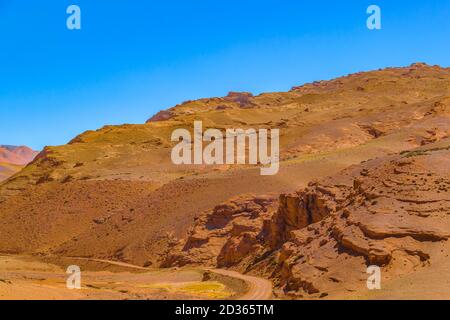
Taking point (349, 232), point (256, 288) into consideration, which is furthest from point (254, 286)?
point (349, 232)

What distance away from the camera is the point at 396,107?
207 ft

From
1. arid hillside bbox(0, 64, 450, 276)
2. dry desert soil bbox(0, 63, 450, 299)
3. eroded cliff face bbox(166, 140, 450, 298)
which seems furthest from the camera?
arid hillside bbox(0, 64, 450, 276)

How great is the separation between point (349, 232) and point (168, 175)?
32.6 metres

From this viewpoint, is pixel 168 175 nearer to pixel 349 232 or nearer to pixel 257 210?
pixel 257 210

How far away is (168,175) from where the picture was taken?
172ft

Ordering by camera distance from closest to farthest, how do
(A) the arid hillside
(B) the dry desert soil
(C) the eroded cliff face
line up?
(C) the eroded cliff face < (B) the dry desert soil < (A) the arid hillside

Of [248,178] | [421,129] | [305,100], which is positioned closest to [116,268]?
[248,178]

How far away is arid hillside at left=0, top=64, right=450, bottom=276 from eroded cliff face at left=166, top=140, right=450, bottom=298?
235 millimetres

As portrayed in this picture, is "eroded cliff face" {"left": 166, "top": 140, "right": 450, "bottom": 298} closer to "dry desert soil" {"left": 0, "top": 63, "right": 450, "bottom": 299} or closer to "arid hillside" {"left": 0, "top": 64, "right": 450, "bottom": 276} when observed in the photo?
"dry desert soil" {"left": 0, "top": 63, "right": 450, "bottom": 299}

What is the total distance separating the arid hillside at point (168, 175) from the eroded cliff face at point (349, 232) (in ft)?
0.77

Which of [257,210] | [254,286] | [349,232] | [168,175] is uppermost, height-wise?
[168,175]

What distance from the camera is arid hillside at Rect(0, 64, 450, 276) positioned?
1483 inches

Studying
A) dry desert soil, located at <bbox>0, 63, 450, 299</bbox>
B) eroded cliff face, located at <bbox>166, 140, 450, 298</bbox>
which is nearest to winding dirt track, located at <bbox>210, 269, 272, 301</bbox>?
dry desert soil, located at <bbox>0, 63, 450, 299</bbox>
